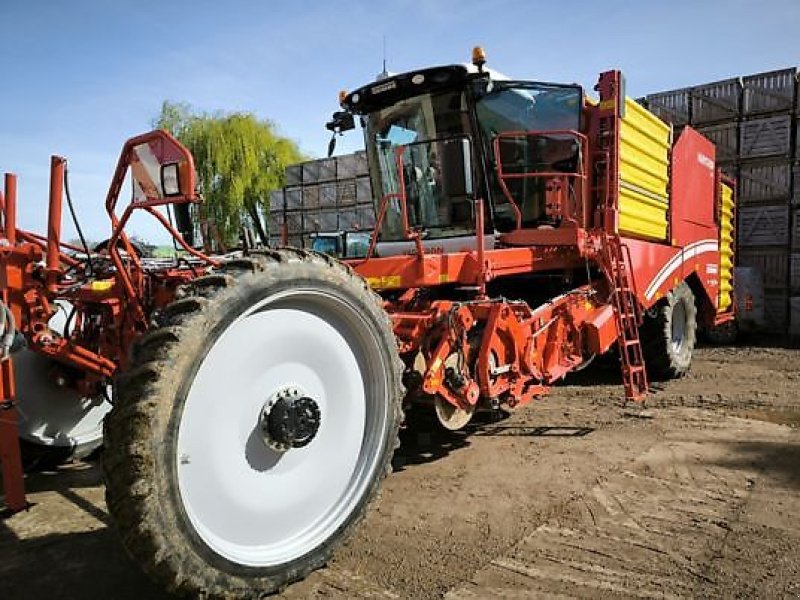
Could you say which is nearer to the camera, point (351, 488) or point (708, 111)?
point (351, 488)

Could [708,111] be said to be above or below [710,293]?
above

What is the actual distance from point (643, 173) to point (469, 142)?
2254mm

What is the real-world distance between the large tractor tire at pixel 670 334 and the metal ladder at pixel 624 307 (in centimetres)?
123

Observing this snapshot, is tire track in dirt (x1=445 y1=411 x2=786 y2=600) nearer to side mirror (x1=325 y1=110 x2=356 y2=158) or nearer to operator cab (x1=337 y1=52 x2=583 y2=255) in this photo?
operator cab (x1=337 y1=52 x2=583 y2=255)

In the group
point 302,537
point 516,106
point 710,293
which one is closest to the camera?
point 302,537

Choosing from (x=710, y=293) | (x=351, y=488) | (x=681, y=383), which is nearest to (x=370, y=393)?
(x=351, y=488)

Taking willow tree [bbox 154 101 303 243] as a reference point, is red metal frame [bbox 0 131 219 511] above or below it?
below

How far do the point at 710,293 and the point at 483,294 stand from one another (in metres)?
5.11

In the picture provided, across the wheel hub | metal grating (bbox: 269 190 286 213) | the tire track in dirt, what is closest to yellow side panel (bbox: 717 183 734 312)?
the tire track in dirt

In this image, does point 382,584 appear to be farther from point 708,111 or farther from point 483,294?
point 708,111

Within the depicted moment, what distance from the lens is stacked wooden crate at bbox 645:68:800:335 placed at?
10.5m

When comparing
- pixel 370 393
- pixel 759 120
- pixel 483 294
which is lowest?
pixel 370 393

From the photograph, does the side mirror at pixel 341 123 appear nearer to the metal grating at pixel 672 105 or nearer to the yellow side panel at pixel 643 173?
the yellow side panel at pixel 643 173

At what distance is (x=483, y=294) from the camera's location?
14.4ft
